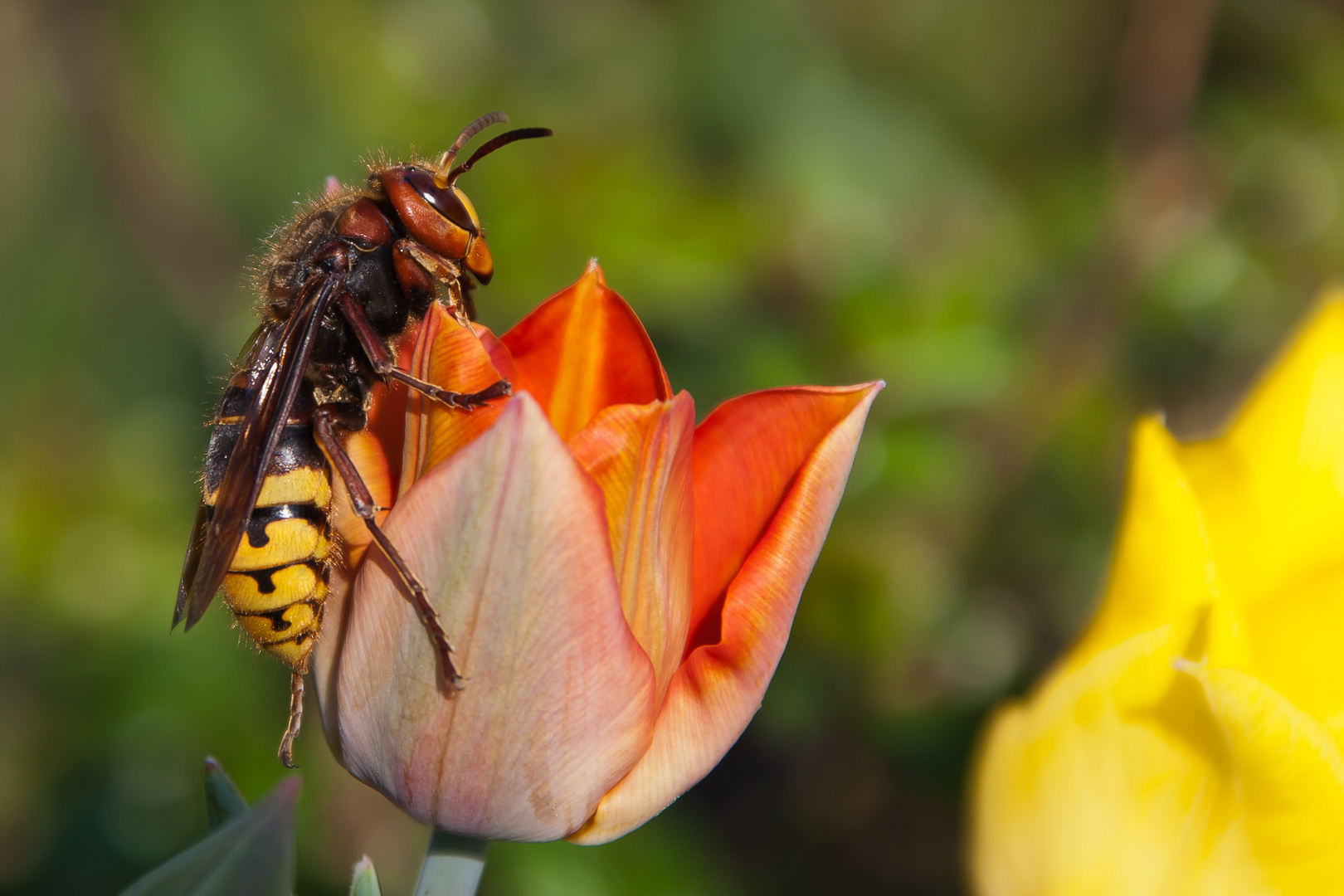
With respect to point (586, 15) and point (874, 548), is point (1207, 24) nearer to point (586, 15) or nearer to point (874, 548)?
point (874, 548)

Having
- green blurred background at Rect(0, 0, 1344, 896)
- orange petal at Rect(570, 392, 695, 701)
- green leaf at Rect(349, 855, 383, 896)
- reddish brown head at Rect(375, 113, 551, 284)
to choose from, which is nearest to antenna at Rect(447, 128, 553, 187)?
reddish brown head at Rect(375, 113, 551, 284)

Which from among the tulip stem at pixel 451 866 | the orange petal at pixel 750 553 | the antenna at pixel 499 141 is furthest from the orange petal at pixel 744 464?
the antenna at pixel 499 141

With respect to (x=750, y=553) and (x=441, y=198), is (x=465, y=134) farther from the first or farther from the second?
(x=750, y=553)

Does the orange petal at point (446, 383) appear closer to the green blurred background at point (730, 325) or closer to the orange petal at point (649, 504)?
the orange petal at point (649, 504)

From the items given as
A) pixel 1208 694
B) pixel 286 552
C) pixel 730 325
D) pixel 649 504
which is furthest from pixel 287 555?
pixel 730 325

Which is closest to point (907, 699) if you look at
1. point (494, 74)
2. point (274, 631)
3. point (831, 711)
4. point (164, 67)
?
point (831, 711)

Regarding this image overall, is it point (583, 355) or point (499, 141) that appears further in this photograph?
point (499, 141)
